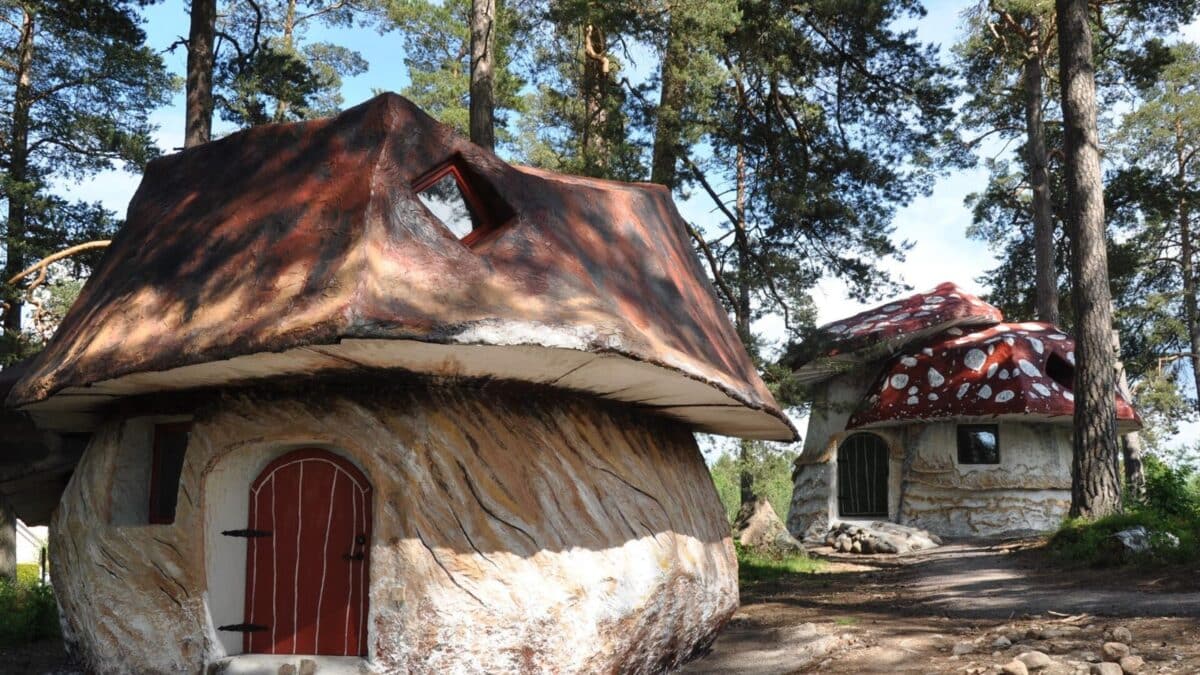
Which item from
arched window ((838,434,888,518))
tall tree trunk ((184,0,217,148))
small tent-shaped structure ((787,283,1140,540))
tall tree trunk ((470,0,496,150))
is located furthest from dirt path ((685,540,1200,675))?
arched window ((838,434,888,518))

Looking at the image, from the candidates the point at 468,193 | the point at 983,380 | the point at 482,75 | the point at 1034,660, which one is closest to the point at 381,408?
the point at 468,193

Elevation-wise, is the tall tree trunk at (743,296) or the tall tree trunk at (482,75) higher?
the tall tree trunk at (482,75)

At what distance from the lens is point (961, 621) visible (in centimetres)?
790

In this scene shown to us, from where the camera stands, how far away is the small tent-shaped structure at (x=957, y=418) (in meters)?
17.2

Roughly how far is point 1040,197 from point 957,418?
621cm

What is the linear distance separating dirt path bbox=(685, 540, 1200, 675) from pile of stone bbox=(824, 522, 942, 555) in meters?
3.86

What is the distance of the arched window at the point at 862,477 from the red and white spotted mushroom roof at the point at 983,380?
3.10 meters

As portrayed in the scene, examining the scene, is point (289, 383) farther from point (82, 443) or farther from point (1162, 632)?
point (1162, 632)

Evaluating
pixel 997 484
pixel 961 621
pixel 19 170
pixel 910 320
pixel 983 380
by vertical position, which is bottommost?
pixel 961 621

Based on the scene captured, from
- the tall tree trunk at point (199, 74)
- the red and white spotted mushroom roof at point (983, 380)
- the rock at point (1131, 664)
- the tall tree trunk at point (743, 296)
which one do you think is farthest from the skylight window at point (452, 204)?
the red and white spotted mushroom roof at point (983, 380)

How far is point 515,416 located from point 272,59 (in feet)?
32.6

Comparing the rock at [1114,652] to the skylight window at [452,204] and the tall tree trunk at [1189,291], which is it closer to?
the skylight window at [452,204]

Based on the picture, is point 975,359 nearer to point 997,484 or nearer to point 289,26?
point 997,484

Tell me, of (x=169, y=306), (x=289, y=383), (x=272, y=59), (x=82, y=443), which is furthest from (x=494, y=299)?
(x=272, y=59)
